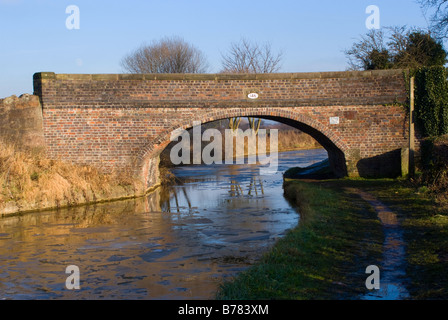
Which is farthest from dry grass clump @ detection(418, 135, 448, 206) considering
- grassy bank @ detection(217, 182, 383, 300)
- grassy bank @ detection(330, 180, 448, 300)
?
grassy bank @ detection(217, 182, 383, 300)

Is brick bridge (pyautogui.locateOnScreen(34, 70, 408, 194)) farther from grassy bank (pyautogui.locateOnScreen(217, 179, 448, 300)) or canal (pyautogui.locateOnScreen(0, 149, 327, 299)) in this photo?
grassy bank (pyautogui.locateOnScreen(217, 179, 448, 300))

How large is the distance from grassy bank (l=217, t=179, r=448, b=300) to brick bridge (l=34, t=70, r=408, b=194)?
4.80m

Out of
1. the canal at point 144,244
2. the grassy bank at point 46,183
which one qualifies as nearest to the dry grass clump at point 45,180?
the grassy bank at point 46,183

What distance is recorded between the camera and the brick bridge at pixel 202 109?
1762 centimetres

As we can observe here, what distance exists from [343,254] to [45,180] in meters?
10.4

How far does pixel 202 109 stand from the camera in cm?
1769

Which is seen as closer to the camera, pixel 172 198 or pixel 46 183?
pixel 46 183

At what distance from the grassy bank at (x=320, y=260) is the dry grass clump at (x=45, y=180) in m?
7.71

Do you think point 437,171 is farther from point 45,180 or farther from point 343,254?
point 45,180

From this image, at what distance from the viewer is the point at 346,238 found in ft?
31.3

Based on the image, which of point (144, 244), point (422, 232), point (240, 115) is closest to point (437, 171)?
point (422, 232)

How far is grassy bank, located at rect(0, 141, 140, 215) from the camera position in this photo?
14.9 m

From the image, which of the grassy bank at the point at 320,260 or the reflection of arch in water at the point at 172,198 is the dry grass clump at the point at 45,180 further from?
the grassy bank at the point at 320,260
